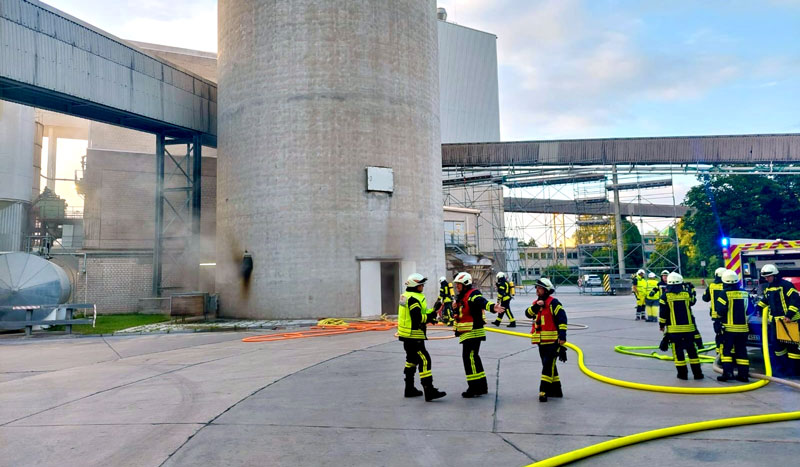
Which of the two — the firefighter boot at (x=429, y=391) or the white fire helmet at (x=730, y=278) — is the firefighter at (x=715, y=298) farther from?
the firefighter boot at (x=429, y=391)

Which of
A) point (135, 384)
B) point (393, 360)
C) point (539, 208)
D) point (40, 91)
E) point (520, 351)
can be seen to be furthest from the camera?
point (539, 208)

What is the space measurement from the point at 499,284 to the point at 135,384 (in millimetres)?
10331

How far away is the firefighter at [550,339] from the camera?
6.99 metres

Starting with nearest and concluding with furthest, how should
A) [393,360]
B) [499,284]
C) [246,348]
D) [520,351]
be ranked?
[393,360]
[520,351]
[246,348]
[499,284]

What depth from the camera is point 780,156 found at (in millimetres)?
31047

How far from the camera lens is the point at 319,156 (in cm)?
1906

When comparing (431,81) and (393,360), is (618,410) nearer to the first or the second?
(393,360)

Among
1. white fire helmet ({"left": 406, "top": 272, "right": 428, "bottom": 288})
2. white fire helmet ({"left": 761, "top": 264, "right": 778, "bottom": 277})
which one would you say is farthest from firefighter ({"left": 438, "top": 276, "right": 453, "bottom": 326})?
white fire helmet ({"left": 761, "top": 264, "right": 778, "bottom": 277})

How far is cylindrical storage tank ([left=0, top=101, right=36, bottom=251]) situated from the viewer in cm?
2853

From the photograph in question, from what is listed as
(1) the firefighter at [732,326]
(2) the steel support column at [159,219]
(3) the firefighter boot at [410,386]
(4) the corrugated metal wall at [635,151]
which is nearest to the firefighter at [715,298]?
(1) the firefighter at [732,326]

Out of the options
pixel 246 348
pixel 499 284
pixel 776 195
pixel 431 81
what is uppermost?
pixel 431 81

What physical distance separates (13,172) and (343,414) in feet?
104

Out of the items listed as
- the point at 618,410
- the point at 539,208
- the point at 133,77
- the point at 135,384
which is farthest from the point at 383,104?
the point at 539,208

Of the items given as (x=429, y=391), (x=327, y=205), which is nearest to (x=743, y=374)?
(x=429, y=391)
